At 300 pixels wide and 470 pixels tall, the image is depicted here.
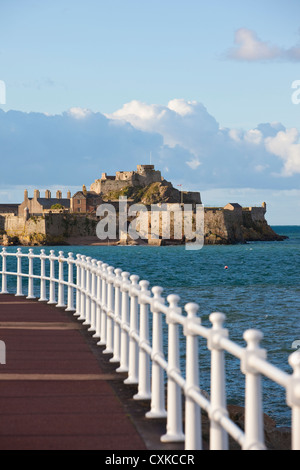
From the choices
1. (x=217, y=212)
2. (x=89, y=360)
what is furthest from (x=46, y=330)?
(x=217, y=212)

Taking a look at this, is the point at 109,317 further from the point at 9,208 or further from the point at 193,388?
the point at 9,208

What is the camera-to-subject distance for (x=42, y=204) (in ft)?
551

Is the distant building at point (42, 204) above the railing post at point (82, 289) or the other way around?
Answer: above

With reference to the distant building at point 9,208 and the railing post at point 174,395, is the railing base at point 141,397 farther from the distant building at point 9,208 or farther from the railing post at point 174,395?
the distant building at point 9,208

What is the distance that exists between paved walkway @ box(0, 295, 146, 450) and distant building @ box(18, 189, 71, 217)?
152826 mm

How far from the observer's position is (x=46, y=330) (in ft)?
43.0

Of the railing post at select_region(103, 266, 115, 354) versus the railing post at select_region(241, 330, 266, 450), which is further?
the railing post at select_region(103, 266, 115, 354)

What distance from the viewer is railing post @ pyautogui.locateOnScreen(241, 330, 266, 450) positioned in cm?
414

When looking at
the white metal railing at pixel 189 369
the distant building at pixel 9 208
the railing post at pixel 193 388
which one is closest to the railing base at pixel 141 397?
the white metal railing at pixel 189 369

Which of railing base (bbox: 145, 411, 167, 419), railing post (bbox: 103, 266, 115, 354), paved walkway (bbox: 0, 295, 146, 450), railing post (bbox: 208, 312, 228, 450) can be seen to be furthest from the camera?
railing post (bbox: 103, 266, 115, 354)

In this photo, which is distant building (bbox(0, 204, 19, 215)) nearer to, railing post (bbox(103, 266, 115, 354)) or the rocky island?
the rocky island

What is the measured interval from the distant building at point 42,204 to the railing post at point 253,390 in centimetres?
16013

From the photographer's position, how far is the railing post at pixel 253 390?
414 cm

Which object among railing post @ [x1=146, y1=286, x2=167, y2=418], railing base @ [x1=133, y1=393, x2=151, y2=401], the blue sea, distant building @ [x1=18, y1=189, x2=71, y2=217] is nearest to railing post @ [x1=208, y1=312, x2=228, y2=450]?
railing post @ [x1=146, y1=286, x2=167, y2=418]
